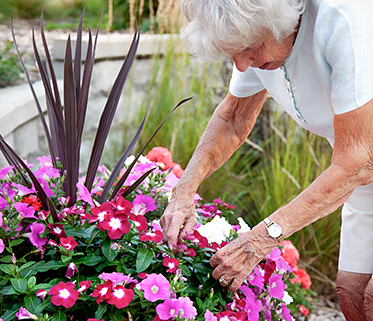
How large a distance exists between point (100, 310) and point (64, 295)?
0.32ft

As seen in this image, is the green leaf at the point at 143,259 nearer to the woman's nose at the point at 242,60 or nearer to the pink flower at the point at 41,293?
the pink flower at the point at 41,293

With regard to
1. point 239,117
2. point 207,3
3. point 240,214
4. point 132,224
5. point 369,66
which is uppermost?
point 207,3

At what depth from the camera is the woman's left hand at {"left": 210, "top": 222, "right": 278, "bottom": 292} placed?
120 cm

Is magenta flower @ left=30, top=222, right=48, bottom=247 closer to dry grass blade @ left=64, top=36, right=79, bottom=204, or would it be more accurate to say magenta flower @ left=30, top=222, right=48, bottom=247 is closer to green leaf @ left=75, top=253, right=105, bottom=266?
green leaf @ left=75, top=253, right=105, bottom=266

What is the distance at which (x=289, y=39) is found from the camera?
132 centimetres

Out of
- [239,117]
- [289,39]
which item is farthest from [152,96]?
[289,39]

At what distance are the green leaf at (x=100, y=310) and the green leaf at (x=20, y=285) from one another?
0.62ft

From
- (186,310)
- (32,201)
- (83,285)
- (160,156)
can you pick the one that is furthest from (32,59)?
(186,310)

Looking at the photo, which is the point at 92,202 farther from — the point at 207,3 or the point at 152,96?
the point at 152,96

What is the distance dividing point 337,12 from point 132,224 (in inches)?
34.0

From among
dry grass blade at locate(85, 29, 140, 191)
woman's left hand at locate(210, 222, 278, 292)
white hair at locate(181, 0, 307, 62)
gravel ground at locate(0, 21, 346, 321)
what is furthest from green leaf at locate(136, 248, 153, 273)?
gravel ground at locate(0, 21, 346, 321)

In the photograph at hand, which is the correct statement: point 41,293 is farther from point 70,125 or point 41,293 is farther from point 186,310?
point 70,125

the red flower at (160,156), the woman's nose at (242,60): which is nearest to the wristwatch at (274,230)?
the woman's nose at (242,60)

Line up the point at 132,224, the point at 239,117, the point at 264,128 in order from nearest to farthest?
the point at 132,224 < the point at 239,117 < the point at 264,128
